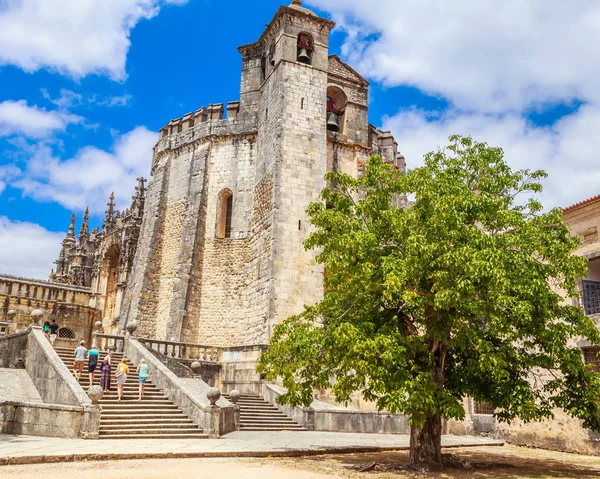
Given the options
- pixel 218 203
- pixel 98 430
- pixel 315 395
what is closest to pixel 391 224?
pixel 98 430

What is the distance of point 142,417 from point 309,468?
205 inches

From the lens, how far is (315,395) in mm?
19359

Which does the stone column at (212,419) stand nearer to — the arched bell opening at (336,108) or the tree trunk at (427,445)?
the tree trunk at (427,445)

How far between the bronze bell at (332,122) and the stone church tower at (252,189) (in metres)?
0.07

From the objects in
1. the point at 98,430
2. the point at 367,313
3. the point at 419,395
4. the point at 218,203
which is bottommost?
the point at 98,430

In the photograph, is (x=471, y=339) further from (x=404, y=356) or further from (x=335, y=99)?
(x=335, y=99)

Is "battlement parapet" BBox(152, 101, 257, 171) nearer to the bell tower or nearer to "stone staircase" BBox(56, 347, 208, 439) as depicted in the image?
the bell tower

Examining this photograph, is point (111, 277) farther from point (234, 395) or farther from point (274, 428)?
point (274, 428)

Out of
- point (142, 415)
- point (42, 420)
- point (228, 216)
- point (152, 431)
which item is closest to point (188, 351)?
point (228, 216)

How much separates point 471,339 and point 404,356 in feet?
4.02

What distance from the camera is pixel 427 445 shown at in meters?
10.3

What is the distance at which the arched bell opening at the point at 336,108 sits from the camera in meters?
26.5

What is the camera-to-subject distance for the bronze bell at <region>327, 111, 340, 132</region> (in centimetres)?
2635

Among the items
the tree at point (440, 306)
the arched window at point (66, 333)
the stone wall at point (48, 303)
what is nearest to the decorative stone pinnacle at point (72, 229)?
the stone wall at point (48, 303)
